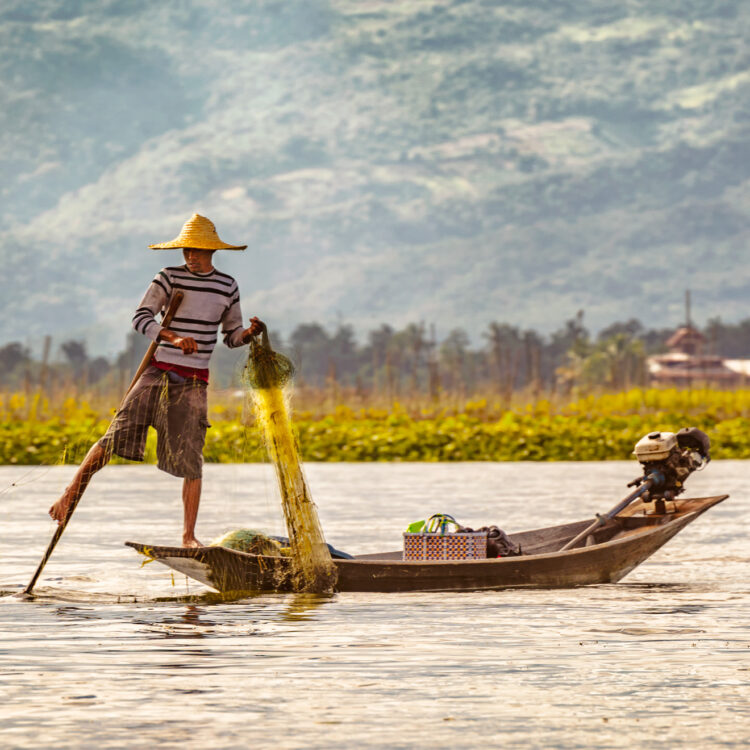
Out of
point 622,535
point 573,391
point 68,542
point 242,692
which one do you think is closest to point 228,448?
point 573,391

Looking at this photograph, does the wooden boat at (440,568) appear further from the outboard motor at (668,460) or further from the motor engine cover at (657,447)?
the motor engine cover at (657,447)

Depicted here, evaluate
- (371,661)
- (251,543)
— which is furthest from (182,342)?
(371,661)

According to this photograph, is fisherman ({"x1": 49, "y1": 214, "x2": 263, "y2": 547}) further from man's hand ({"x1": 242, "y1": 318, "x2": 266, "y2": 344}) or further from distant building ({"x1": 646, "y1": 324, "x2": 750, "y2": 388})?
distant building ({"x1": 646, "y1": 324, "x2": 750, "y2": 388})

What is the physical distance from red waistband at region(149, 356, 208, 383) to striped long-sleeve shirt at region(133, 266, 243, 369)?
0.03 m

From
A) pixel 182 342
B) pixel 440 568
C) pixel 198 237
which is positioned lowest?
pixel 440 568

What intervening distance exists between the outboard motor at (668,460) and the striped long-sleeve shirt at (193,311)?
2429mm

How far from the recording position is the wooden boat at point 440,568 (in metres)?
7.59

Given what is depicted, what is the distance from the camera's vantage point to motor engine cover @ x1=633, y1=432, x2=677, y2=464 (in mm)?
8305

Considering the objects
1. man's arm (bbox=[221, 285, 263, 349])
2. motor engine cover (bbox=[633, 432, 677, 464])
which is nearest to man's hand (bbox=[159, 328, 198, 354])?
man's arm (bbox=[221, 285, 263, 349])

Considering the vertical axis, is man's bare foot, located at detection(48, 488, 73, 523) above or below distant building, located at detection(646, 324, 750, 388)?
below

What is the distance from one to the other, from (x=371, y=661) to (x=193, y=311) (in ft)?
8.08

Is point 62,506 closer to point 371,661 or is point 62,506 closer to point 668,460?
point 371,661

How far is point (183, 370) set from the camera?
7422 mm

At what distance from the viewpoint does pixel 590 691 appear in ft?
16.1
